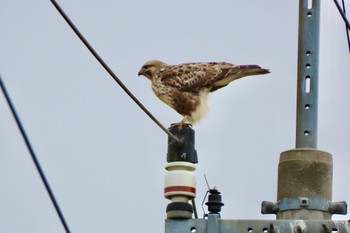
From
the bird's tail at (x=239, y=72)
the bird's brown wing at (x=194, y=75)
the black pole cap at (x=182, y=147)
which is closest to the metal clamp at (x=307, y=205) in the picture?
the black pole cap at (x=182, y=147)

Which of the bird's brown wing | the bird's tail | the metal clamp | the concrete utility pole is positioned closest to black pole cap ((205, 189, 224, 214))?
the concrete utility pole

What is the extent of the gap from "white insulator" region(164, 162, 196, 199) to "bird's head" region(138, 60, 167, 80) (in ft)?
11.9

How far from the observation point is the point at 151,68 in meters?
11.9

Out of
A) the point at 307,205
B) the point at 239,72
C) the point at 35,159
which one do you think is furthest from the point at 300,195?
the point at 239,72

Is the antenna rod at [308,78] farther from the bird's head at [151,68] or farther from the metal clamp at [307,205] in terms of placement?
the bird's head at [151,68]

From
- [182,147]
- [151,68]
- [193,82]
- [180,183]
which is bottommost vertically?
[180,183]

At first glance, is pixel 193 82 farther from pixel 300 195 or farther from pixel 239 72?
pixel 300 195

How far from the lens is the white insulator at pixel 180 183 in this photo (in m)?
8.05

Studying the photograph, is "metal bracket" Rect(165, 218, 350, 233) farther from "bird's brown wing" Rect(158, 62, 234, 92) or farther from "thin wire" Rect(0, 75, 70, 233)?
"bird's brown wing" Rect(158, 62, 234, 92)

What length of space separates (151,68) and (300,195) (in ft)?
13.6

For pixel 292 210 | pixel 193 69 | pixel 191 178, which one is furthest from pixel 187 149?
pixel 193 69

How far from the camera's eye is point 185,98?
11000 millimetres

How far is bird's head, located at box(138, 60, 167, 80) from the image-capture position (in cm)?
1177

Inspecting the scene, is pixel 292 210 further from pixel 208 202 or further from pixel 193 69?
pixel 193 69
